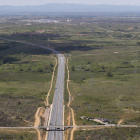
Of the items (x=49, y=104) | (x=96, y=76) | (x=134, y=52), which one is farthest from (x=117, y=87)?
(x=134, y=52)

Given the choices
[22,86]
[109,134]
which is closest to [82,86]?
[22,86]

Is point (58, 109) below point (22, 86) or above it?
above

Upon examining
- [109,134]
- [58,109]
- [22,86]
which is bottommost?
[22,86]

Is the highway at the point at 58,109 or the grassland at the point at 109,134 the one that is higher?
the grassland at the point at 109,134

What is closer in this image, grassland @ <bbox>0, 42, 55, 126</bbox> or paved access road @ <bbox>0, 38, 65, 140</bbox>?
paved access road @ <bbox>0, 38, 65, 140</bbox>

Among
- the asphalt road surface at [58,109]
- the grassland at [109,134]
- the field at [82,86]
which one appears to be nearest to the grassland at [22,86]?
the field at [82,86]

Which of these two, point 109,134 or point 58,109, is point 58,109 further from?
point 109,134

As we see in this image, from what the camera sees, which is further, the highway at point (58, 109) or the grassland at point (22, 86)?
the grassland at point (22, 86)

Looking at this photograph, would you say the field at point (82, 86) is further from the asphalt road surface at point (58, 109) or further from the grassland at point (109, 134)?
the asphalt road surface at point (58, 109)

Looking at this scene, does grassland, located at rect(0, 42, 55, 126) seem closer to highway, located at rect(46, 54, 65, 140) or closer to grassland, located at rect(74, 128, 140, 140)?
highway, located at rect(46, 54, 65, 140)

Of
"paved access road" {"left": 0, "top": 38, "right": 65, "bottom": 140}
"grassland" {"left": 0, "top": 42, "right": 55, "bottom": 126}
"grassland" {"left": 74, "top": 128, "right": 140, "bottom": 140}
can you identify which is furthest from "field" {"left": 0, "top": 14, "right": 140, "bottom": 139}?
"paved access road" {"left": 0, "top": 38, "right": 65, "bottom": 140}

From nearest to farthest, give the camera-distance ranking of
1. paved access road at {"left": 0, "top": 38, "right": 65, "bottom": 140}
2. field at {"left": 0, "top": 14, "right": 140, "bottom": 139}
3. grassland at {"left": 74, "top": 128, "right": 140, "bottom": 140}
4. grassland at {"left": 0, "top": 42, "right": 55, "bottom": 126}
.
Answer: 1. grassland at {"left": 74, "top": 128, "right": 140, "bottom": 140}
2. paved access road at {"left": 0, "top": 38, "right": 65, "bottom": 140}
3. grassland at {"left": 0, "top": 42, "right": 55, "bottom": 126}
4. field at {"left": 0, "top": 14, "right": 140, "bottom": 139}

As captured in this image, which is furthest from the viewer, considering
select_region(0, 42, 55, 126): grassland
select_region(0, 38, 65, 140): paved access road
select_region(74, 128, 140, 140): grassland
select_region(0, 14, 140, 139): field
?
select_region(0, 14, 140, 139): field
